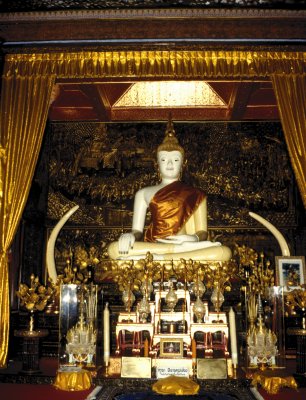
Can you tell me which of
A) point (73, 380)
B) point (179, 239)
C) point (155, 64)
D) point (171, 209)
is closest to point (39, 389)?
point (73, 380)

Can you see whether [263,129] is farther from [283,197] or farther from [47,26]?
[47,26]

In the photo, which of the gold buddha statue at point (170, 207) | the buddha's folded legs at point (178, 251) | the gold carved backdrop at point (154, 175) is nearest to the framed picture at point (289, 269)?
the buddha's folded legs at point (178, 251)

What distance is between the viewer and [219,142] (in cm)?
705

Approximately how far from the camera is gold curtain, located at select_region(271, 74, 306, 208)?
4.60 metres

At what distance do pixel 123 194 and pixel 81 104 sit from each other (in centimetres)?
144

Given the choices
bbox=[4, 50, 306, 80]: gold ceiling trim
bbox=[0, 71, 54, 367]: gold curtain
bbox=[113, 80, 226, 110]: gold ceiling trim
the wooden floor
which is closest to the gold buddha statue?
bbox=[113, 80, 226, 110]: gold ceiling trim

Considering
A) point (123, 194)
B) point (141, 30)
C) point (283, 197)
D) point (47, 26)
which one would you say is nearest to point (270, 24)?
point (141, 30)

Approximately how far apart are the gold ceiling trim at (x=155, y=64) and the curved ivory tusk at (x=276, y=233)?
2.18 meters

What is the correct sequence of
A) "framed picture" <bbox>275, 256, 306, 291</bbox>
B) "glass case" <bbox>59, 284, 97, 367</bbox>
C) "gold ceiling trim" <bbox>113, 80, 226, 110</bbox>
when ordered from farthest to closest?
"gold ceiling trim" <bbox>113, 80, 226, 110</bbox>
"framed picture" <bbox>275, 256, 306, 291</bbox>
"glass case" <bbox>59, 284, 97, 367</bbox>

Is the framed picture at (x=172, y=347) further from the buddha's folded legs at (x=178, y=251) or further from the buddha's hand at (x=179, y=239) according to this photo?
the buddha's hand at (x=179, y=239)

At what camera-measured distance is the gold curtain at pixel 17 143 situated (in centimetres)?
448

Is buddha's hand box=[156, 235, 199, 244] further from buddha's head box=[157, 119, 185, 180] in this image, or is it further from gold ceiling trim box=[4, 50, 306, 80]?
gold ceiling trim box=[4, 50, 306, 80]

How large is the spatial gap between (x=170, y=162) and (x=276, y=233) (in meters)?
1.69

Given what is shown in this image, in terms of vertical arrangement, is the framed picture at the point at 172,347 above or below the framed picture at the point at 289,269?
below
